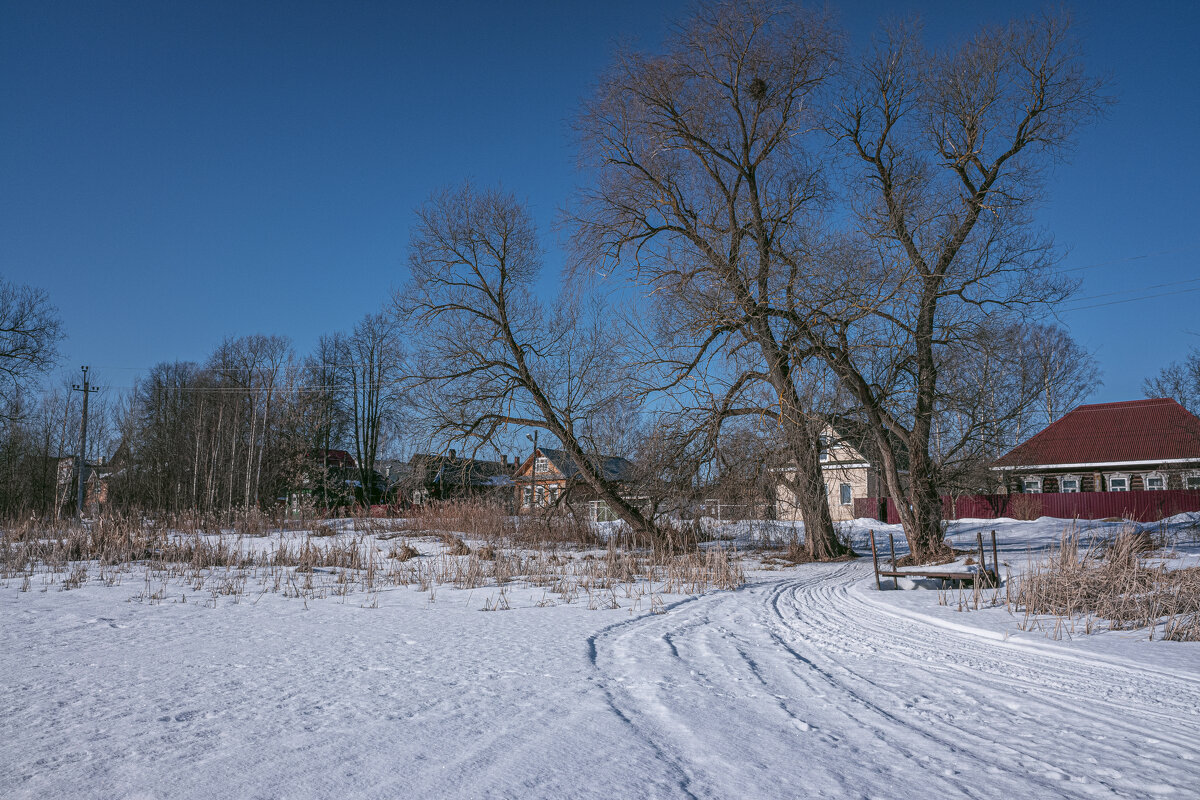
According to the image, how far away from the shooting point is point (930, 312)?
14000 millimetres

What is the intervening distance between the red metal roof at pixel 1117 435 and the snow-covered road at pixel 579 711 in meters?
30.9

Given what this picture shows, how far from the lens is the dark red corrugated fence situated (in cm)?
3033

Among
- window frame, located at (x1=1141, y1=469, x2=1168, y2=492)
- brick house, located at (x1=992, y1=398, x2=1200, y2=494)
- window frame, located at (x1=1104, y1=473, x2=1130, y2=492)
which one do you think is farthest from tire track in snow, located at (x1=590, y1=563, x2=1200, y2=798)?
window frame, located at (x1=1104, y1=473, x2=1130, y2=492)

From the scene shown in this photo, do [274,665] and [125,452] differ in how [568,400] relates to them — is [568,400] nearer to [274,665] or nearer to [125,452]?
[274,665]

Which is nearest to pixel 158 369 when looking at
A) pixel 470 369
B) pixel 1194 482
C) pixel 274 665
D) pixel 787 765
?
pixel 470 369

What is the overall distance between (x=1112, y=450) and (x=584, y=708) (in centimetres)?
3879

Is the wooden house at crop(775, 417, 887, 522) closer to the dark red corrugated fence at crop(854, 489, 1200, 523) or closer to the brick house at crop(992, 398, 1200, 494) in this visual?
the dark red corrugated fence at crop(854, 489, 1200, 523)

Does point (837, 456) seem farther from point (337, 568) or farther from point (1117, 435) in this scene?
point (1117, 435)

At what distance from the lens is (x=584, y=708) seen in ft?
13.2

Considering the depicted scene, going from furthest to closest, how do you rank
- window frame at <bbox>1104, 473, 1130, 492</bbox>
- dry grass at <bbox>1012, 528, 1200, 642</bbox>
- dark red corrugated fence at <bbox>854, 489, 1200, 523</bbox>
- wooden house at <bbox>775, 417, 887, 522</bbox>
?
1. window frame at <bbox>1104, 473, 1130, 492</bbox>
2. dark red corrugated fence at <bbox>854, 489, 1200, 523</bbox>
3. wooden house at <bbox>775, 417, 887, 522</bbox>
4. dry grass at <bbox>1012, 528, 1200, 642</bbox>

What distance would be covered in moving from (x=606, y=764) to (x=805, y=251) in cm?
1180

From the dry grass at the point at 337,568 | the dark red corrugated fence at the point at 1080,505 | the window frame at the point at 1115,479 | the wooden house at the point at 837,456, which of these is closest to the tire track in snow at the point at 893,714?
the dry grass at the point at 337,568

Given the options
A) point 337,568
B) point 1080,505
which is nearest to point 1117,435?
point 1080,505

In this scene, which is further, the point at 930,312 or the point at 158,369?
the point at 158,369
